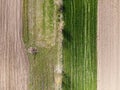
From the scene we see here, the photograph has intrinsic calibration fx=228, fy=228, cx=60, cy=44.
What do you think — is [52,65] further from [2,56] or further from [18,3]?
[18,3]

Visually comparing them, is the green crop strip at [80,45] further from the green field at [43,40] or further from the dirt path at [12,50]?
the dirt path at [12,50]

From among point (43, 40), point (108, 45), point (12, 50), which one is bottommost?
point (12, 50)

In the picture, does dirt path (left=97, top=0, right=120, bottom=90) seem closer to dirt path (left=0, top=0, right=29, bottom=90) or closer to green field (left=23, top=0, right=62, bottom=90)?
green field (left=23, top=0, right=62, bottom=90)

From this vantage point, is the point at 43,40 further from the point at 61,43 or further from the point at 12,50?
the point at 12,50

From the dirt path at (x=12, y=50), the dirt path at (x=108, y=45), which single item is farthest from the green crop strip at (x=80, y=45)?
the dirt path at (x=12, y=50)

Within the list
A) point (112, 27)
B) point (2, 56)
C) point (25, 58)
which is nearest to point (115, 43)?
point (112, 27)

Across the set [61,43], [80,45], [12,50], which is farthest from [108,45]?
[12,50]

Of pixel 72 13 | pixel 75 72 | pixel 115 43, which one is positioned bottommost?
pixel 75 72
